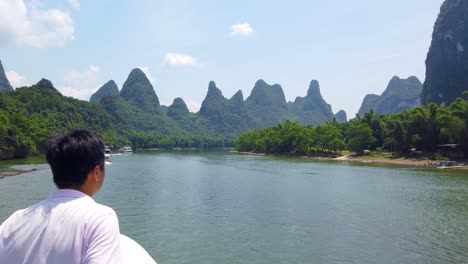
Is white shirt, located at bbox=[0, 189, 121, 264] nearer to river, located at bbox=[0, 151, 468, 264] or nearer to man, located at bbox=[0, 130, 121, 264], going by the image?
man, located at bbox=[0, 130, 121, 264]

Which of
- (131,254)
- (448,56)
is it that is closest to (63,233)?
(131,254)

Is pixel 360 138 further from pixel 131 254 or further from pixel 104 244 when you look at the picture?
pixel 104 244

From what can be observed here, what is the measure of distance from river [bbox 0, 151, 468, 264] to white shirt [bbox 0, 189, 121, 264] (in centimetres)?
1302

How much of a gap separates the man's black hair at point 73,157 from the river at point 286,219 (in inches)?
508

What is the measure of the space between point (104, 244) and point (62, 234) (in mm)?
252

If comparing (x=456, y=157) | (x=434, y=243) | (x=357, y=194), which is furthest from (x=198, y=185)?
(x=456, y=157)

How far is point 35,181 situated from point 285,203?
24.8 metres

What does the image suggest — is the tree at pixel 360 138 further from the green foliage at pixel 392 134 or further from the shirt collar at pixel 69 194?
the shirt collar at pixel 69 194

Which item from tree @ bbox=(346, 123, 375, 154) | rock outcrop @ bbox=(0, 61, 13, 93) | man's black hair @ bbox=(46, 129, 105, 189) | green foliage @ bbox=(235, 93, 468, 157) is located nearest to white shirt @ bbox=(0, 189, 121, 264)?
man's black hair @ bbox=(46, 129, 105, 189)

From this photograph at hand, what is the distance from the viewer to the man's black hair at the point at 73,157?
7.93 ft

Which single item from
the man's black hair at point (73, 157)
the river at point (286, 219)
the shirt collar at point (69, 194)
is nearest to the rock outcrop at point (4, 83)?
the river at point (286, 219)

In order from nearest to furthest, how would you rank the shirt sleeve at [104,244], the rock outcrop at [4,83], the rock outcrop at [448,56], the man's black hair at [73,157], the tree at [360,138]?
the shirt sleeve at [104,244] → the man's black hair at [73,157] → the tree at [360,138] → the rock outcrop at [448,56] → the rock outcrop at [4,83]

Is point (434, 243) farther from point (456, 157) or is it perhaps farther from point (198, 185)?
point (456, 157)

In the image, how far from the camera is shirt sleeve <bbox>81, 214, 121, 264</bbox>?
2.03 meters
